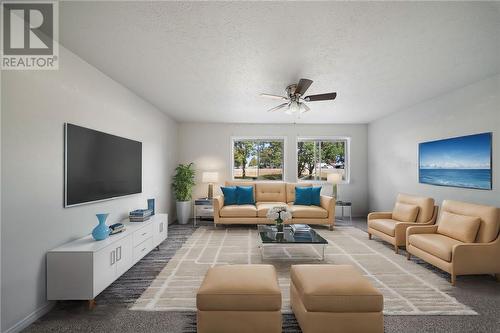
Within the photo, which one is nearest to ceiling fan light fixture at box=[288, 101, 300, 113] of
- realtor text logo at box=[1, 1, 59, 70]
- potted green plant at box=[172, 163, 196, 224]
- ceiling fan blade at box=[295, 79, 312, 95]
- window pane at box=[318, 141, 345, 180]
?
ceiling fan blade at box=[295, 79, 312, 95]

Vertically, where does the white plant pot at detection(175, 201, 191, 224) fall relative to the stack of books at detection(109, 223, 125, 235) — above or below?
below

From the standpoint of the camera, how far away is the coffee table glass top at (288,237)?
3.40 meters

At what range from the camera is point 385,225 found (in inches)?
159

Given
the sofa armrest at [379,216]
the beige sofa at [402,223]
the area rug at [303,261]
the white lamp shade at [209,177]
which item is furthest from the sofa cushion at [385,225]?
the white lamp shade at [209,177]

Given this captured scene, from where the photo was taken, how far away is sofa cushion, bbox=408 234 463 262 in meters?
2.81

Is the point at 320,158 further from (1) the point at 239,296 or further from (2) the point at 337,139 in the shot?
(1) the point at 239,296

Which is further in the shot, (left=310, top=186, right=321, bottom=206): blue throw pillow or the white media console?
(left=310, top=186, right=321, bottom=206): blue throw pillow

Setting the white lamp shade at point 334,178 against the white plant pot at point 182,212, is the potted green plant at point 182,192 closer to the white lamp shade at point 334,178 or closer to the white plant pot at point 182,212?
the white plant pot at point 182,212

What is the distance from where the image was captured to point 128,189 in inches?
147

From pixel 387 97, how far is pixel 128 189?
15.4 ft

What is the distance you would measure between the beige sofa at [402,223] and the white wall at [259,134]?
2.33 metres

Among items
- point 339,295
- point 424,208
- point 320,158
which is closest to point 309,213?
point 424,208

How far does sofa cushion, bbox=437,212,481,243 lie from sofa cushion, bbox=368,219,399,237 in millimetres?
609

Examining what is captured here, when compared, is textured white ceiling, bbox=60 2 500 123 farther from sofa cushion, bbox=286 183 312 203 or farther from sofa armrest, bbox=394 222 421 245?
sofa cushion, bbox=286 183 312 203
